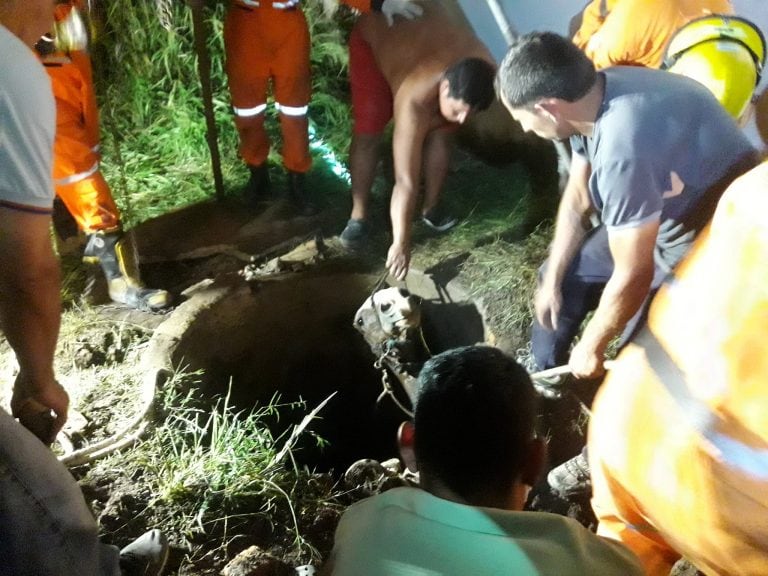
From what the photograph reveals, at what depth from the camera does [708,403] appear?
111 cm

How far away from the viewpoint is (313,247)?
3123mm

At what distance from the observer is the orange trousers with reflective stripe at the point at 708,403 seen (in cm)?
103

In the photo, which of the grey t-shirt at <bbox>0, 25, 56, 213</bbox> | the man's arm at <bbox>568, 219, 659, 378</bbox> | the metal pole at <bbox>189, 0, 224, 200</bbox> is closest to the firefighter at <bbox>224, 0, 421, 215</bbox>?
the metal pole at <bbox>189, 0, 224, 200</bbox>

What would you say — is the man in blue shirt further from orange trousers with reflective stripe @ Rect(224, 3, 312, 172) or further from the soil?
orange trousers with reflective stripe @ Rect(224, 3, 312, 172)

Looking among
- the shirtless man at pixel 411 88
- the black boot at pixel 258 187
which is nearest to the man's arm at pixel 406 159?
the shirtless man at pixel 411 88

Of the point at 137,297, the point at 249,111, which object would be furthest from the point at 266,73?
the point at 137,297

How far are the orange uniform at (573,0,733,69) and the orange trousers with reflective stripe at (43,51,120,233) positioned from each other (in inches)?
79.3

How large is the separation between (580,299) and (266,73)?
1.91 metres

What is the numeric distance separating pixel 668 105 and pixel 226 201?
251 centimetres

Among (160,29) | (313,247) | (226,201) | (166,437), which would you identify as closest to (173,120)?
(160,29)

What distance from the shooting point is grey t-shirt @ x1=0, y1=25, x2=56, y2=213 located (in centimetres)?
116

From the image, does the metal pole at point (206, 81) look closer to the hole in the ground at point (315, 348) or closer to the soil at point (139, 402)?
the soil at point (139, 402)

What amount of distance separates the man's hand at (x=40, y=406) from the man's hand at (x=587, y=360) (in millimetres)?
1539

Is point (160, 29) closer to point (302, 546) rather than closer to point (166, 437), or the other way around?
point (166, 437)
